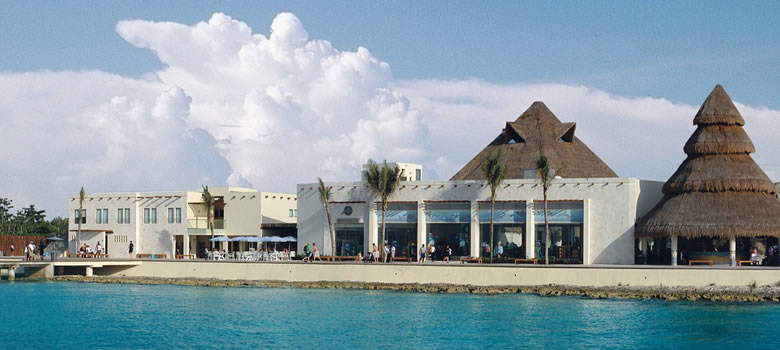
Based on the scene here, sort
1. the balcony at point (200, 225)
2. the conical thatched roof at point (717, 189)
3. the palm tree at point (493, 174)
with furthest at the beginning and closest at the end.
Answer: the balcony at point (200, 225), the palm tree at point (493, 174), the conical thatched roof at point (717, 189)

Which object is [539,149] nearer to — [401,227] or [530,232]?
[530,232]

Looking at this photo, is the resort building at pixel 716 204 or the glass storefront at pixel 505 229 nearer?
the resort building at pixel 716 204

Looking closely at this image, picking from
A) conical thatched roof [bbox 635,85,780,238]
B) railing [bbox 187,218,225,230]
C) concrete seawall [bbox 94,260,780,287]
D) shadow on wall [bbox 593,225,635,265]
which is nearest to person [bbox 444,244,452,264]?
concrete seawall [bbox 94,260,780,287]

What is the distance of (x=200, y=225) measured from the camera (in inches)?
3068

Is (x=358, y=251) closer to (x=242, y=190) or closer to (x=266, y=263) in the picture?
(x=266, y=263)

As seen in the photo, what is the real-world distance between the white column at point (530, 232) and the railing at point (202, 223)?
27328 mm

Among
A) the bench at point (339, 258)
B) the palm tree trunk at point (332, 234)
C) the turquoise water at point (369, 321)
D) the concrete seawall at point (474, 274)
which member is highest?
the palm tree trunk at point (332, 234)

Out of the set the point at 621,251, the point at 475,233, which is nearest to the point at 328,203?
the point at 475,233

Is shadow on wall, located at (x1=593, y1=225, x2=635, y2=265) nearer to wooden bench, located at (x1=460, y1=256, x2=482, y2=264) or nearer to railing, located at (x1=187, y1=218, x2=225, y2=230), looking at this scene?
wooden bench, located at (x1=460, y1=256, x2=482, y2=264)

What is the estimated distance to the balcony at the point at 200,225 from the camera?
7706 cm

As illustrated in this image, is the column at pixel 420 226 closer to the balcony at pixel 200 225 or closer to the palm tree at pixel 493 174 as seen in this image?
the palm tree at pixel 493 174

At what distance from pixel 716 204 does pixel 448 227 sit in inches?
680

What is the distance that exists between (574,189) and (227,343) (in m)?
29.7

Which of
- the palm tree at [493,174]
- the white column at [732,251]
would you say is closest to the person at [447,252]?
the palm tree at [493,174]
